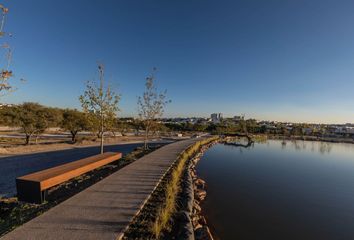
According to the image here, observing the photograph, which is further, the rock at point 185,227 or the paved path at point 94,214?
the rock at point 185,227

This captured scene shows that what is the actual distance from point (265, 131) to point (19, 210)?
54.3 metres

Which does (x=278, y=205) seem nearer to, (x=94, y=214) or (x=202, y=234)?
(x=202, y=234)

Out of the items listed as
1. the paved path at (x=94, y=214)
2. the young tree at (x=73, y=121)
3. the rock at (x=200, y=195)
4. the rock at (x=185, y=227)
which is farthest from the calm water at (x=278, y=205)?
the young tree at (x=73, y=121)

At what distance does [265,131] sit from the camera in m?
51.8

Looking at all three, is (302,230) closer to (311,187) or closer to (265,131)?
(311,187)

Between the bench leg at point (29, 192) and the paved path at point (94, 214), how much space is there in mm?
762

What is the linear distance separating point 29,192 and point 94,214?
1994 millimetres

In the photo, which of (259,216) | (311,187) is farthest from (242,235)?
(311,187)

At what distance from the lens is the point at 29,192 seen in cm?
452

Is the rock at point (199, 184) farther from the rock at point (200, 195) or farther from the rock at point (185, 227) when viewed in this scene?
the rock at point (185, 227)

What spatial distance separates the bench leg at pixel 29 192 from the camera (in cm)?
444

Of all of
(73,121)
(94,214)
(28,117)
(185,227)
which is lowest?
(185,227)

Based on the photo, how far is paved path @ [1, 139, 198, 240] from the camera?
9.94 feet

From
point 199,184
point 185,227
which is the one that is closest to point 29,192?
point 185,227
